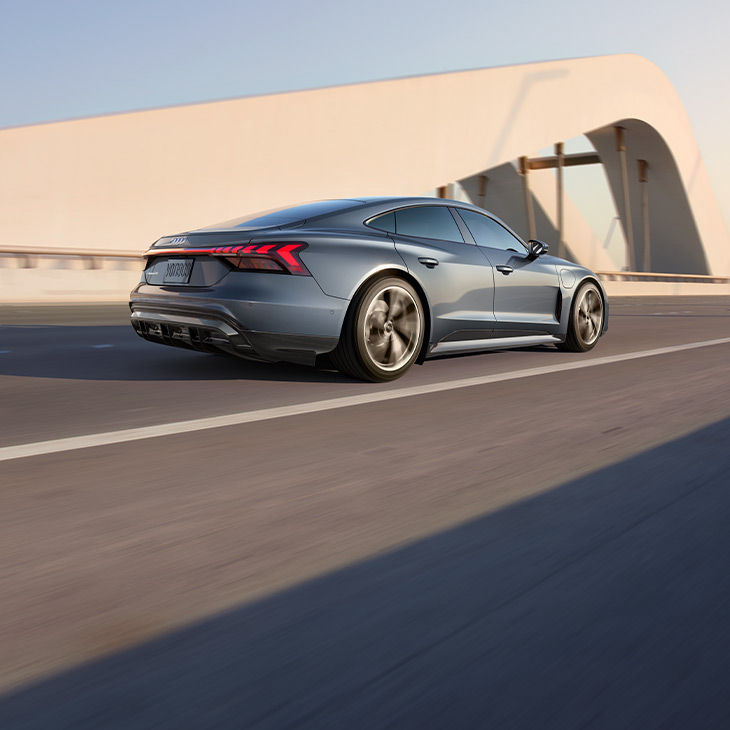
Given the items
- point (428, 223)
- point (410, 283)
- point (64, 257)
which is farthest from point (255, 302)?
point (64, 257)

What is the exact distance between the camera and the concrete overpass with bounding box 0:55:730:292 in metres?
28.5

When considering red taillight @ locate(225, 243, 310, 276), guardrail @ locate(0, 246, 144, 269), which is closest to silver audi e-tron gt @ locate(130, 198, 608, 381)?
red taillight @ locate(225, 243, 310, 276)

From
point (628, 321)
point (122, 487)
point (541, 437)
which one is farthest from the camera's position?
point (628, 321)

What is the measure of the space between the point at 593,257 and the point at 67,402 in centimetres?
6065

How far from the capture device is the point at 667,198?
61.4 m

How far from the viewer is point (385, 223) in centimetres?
671

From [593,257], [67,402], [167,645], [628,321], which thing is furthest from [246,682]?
[593,257]

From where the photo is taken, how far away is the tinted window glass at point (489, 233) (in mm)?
7520

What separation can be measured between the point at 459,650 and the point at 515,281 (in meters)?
5.92

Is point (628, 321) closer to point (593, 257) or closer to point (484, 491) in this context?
point (484, 491)

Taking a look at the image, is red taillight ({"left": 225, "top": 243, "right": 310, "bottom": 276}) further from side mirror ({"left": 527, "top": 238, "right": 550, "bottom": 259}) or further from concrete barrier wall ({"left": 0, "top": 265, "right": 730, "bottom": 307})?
concrete barrier wall ({"left": 0, "top": 265, "right": 730, "bottom": 307})

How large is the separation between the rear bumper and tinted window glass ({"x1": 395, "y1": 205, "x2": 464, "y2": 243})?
1.04 metres

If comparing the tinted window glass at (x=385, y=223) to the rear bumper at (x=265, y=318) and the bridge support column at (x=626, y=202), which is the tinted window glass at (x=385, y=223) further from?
the bridge support column at (x=626, y=202)

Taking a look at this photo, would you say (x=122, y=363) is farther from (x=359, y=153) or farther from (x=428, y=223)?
(x=359, y=153)
